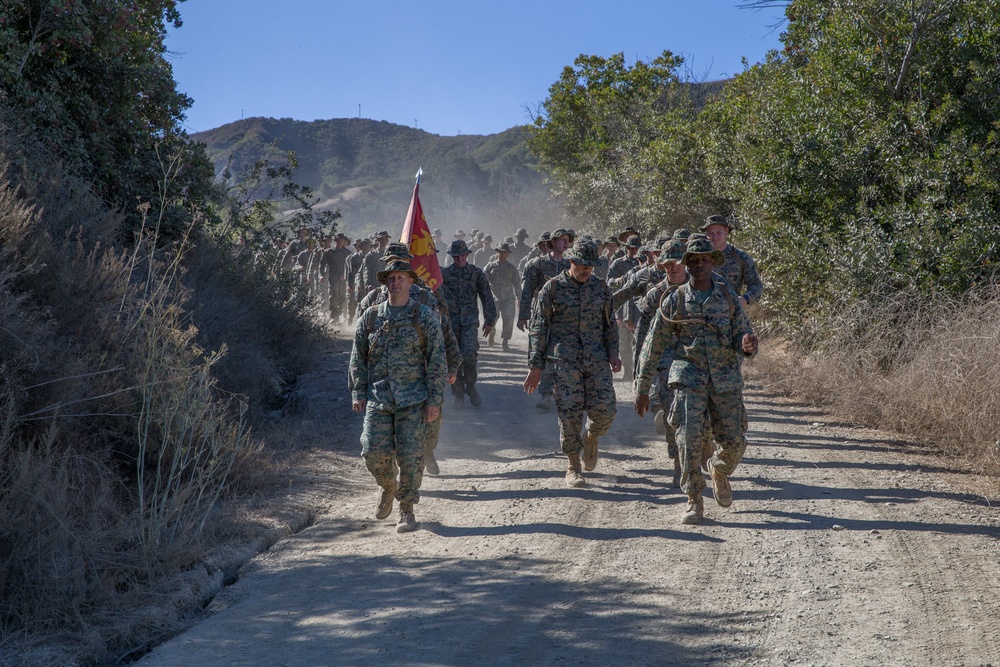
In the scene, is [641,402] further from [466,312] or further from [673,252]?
[466,312]

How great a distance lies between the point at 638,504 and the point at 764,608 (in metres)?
2.27

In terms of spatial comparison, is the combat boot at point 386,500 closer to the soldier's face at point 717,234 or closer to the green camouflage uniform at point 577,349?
the green camouflage uniform at point 577,349

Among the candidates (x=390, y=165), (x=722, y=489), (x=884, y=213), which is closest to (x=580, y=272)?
(x=722, y=489)

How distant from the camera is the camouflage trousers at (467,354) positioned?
11633 millimetres

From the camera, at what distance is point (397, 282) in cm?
677

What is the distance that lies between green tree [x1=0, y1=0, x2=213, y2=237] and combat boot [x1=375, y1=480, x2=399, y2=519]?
460 cm

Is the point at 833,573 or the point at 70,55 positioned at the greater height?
the point at 70,55

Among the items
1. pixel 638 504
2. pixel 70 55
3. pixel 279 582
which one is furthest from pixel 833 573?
pixel 70 55

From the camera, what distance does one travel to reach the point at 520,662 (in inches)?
175

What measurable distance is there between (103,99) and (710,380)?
29.2ft

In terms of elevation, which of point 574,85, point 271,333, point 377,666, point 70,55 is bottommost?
point 377,666

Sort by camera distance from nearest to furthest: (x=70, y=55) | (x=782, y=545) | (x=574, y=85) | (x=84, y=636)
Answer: (x=84, y=636) < (x=782, y=545) < (x=70, y=55) < (x=574, y=85)

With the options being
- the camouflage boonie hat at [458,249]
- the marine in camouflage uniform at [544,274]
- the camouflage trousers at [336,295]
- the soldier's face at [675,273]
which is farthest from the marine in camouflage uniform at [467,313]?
the camouflage trousers at [336,295]

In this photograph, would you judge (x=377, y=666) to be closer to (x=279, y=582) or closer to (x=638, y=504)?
(x=279, y=582)
